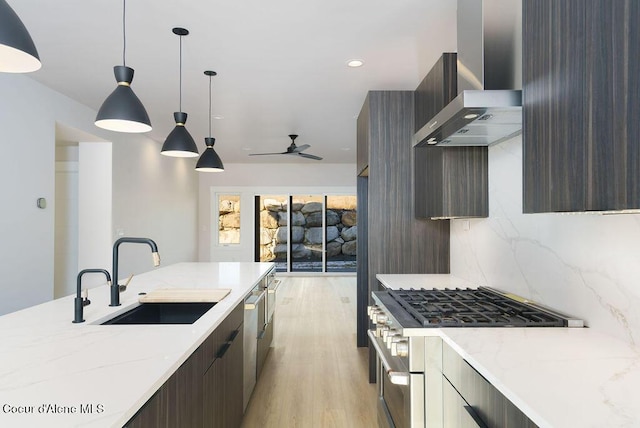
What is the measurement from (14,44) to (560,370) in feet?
6.60

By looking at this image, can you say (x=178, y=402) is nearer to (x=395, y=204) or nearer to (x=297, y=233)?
(x=395, y=204)

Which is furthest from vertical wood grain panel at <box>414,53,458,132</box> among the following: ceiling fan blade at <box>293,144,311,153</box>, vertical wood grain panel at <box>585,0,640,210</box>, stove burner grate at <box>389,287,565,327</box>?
ceiling fan blade at <box>293,144,311,153</box>

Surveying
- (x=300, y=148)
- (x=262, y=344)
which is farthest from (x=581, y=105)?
(x=300, y=148)

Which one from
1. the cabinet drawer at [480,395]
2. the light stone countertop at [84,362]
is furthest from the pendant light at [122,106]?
the cabinet drawer at [480,395]

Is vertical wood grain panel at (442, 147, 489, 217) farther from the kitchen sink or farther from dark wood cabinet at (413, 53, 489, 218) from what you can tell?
the kitchen sink

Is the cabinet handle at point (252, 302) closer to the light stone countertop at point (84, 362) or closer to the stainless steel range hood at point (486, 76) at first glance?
the light stone countertop at point (84, 362)

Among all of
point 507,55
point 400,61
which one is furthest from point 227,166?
point 507,55

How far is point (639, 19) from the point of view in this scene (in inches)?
33.4

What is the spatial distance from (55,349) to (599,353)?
6.03ft

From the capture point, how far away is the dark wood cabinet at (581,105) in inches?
34.7

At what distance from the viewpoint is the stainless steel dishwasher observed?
254 centimetres

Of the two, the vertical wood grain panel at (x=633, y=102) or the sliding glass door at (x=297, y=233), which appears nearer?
the vertical wood grain panel at (x=633, y=102)

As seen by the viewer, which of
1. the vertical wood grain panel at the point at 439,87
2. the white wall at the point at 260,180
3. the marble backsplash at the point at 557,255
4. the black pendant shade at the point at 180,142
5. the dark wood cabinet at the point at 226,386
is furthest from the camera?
the white wall at the point at 260,180

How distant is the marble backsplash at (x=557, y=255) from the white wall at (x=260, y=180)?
6.75 m
